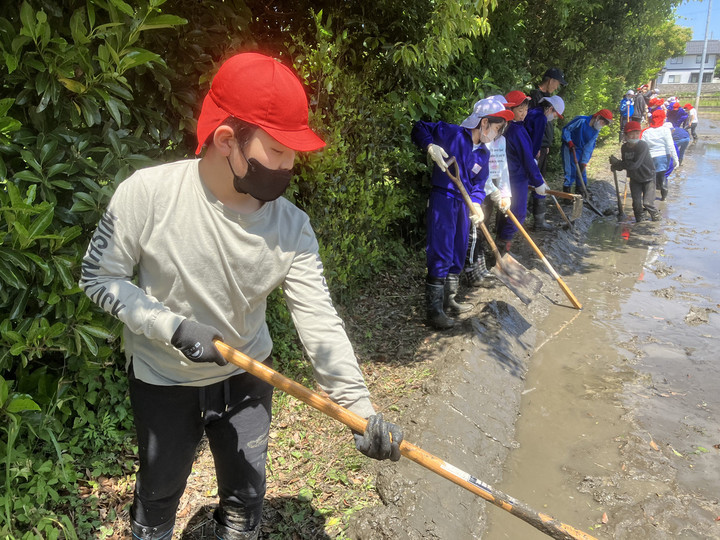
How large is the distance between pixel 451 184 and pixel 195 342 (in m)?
3.64

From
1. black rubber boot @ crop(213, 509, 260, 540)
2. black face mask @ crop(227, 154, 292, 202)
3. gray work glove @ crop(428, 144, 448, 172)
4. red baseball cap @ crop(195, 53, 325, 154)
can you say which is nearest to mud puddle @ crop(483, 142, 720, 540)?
black rubber boot @ crop(213, 509, 260, 540)

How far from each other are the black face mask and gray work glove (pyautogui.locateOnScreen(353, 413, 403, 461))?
2.82 ft

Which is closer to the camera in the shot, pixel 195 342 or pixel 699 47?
pixel 195 342

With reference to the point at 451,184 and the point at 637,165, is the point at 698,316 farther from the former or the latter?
the point at 637,165

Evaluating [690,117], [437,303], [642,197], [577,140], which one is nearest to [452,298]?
[437,303]

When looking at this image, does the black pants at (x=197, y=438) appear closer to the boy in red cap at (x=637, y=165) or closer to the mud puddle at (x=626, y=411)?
the mud puddle at (x=626, y=411)

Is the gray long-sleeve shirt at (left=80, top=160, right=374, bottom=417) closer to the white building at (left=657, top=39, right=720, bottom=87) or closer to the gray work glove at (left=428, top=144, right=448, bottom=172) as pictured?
the gray work glove at (left=428, top=144, right=448, bottom=172)

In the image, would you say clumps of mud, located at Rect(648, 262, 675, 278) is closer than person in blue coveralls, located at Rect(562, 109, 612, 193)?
Yes

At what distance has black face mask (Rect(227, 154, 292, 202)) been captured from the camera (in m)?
1.82

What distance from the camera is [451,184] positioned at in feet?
16.4

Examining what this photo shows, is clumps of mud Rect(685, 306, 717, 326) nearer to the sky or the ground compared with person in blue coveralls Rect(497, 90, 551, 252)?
nearer to the ground

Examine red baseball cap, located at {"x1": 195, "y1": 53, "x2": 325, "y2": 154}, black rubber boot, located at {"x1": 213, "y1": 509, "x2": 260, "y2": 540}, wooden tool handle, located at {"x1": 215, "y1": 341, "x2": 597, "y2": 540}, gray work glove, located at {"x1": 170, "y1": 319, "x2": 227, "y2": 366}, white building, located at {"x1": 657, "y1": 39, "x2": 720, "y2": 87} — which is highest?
red baseball cap, located at {"x1": 195, "y1": 53, "x2": 325, "y2": 154}

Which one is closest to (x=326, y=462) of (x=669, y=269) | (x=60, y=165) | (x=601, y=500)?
(x=601, y=500)

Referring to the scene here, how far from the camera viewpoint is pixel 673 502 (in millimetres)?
→ 3473
